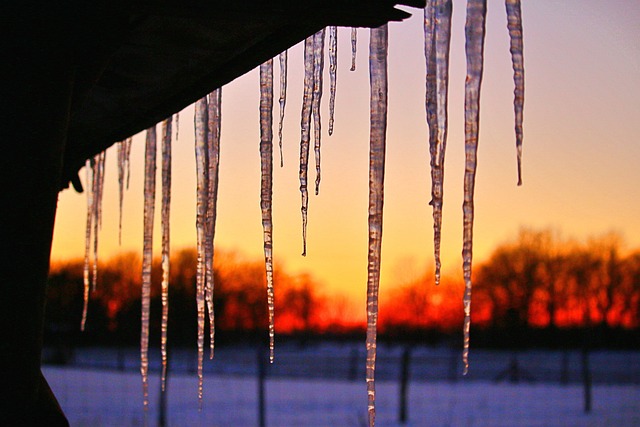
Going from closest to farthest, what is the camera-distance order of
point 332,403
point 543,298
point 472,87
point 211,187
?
point 472,87, point 211,187, point 332,403, point 543,298

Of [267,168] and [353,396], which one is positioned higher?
[267,168]

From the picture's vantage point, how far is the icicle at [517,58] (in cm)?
172

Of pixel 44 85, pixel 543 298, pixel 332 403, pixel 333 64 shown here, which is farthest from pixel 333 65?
pixel 543 298

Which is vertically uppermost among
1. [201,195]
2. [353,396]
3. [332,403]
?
[201,195]

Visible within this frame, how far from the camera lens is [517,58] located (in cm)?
175

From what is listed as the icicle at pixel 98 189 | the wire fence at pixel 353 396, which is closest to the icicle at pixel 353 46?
the icicle at pixel 98 189

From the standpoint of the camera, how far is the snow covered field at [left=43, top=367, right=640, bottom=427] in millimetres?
13773

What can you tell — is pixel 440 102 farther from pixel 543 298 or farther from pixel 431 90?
pixel 543 298

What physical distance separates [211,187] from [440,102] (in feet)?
2.67

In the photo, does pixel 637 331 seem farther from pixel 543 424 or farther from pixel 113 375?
pixel 543 424

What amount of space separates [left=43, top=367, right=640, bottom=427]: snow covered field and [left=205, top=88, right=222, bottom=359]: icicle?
35.6 ft

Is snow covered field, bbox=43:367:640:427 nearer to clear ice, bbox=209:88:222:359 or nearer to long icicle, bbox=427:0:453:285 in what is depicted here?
clear ice, bbox=209:88:222:359

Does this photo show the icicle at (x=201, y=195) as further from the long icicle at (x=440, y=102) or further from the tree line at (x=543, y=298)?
the tree line at (x=543, y=298)

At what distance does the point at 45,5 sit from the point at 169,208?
1.35 m
